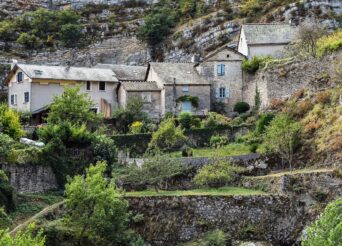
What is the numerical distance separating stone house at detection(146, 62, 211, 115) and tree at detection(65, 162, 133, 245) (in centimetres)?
2604

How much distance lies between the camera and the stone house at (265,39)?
62.6 metres

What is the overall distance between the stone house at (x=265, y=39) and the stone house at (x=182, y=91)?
5.52 meters

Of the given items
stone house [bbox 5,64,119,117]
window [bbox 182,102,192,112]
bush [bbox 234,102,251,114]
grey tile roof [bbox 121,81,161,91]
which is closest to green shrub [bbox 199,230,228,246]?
bush [bbox 234,102,251,114]

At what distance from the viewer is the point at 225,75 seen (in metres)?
60.9

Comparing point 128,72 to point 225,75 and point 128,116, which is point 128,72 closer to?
point 128,116

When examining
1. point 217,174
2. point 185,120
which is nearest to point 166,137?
point 185,120

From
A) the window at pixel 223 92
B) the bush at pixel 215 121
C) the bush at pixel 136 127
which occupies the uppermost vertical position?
the window at pixel 223 92

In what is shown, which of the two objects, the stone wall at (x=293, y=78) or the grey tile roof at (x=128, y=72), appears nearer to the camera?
the stone wall at (x=293, y=78)

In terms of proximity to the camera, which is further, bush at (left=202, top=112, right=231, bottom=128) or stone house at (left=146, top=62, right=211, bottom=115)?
stone house at (left=146, top=62, right=211, bottom=115)

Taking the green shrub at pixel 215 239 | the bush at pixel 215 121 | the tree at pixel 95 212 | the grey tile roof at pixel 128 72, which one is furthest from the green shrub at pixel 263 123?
the tree at pixel 95 212

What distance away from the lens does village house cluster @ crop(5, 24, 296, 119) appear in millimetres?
59531

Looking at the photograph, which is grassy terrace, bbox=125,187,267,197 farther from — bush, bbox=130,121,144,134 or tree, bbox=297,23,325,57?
tree, bbox=297,23,325,57

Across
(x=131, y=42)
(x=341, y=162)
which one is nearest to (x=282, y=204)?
(x=341, y=162)

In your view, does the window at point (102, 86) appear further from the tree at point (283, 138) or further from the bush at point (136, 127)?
the tree at point (283, 138)
